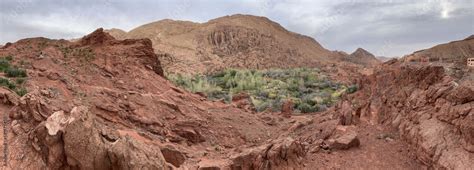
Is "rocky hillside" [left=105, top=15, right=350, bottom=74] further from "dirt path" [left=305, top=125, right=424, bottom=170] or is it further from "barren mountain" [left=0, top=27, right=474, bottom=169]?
"dirt path" [left=305, top=125, right=424, bottom=170]

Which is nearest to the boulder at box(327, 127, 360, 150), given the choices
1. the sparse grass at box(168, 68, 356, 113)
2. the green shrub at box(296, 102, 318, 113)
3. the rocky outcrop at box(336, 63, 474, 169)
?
the rocky outcrop at box(336, 63, 474, 169)

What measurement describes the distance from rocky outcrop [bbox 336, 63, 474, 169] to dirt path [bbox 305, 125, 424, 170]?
275 mm

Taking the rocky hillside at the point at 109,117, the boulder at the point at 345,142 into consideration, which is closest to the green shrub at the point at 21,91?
the rocky hillside at the point at 109,117

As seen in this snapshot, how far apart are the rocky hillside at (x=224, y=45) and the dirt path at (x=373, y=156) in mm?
36959

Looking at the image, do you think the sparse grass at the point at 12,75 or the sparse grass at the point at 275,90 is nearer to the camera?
the sparse grass at the point at 12,75

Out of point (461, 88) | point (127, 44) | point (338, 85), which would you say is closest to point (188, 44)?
Result: point (338, 85)

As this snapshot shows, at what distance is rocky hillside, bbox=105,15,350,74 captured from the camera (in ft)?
182

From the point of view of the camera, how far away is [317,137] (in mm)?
12117

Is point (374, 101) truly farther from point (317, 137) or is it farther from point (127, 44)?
point (127, 44)

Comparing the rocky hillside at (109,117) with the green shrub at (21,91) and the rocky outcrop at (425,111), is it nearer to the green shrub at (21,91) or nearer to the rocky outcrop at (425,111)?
the green shrub at (21,91)

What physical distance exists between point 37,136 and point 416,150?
738cm

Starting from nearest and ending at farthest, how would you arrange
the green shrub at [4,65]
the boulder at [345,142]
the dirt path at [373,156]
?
the dirt path at [373,156], the boulder at [345,142], the green shrub at [4,65]

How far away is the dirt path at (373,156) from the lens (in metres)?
9.73

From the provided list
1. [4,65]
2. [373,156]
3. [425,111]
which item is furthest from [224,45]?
[425,111]
